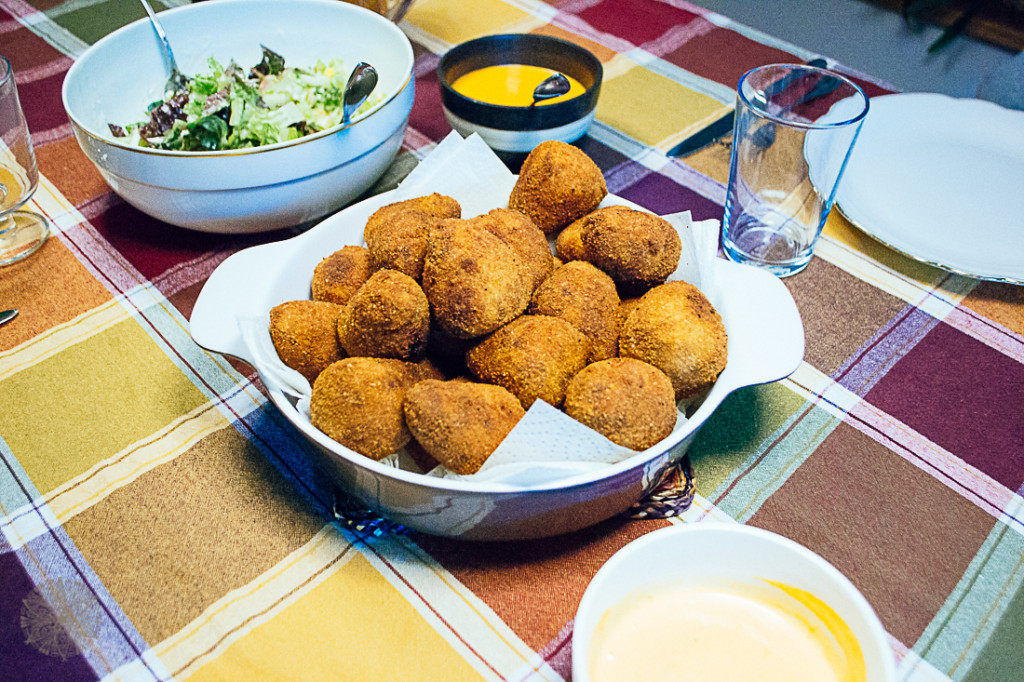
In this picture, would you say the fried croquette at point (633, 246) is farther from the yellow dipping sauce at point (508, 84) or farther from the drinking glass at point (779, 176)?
the yellow dipping sauce at point (508, 84)

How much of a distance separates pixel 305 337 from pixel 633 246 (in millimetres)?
419

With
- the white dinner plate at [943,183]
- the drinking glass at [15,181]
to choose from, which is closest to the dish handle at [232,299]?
the drinking glass at [15,181]

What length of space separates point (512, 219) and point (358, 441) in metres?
0.38

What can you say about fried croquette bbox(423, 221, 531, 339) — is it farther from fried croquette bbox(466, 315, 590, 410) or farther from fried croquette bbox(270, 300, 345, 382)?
fried croquette bbox(270, 300, 345, 382)

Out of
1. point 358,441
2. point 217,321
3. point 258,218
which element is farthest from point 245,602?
point 258,218

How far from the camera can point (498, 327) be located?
887mm

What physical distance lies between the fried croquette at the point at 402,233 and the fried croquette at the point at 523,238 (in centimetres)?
7

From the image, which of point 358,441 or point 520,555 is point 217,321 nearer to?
point 358,441

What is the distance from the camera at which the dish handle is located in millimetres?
859

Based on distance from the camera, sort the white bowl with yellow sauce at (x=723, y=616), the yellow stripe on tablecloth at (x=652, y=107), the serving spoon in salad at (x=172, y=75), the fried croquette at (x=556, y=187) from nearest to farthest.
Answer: the white bowl with yellow sauce at (x=723, y=616), the fried croquette at (x=556, y=187), the serving spoon in salad at (x=172, y=75), the yellow stripe on tablecloth at (x=652, y=107)

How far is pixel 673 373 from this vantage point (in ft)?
2.74

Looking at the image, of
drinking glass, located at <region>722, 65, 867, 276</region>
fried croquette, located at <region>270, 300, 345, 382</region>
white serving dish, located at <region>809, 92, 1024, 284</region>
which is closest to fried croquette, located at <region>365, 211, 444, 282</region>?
fried croquette, located at <region>270, 300, 345, 382</region>

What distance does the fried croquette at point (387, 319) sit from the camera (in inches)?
32.4

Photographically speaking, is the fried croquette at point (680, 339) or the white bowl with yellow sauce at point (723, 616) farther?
the fried croquette at point (680, 339)
